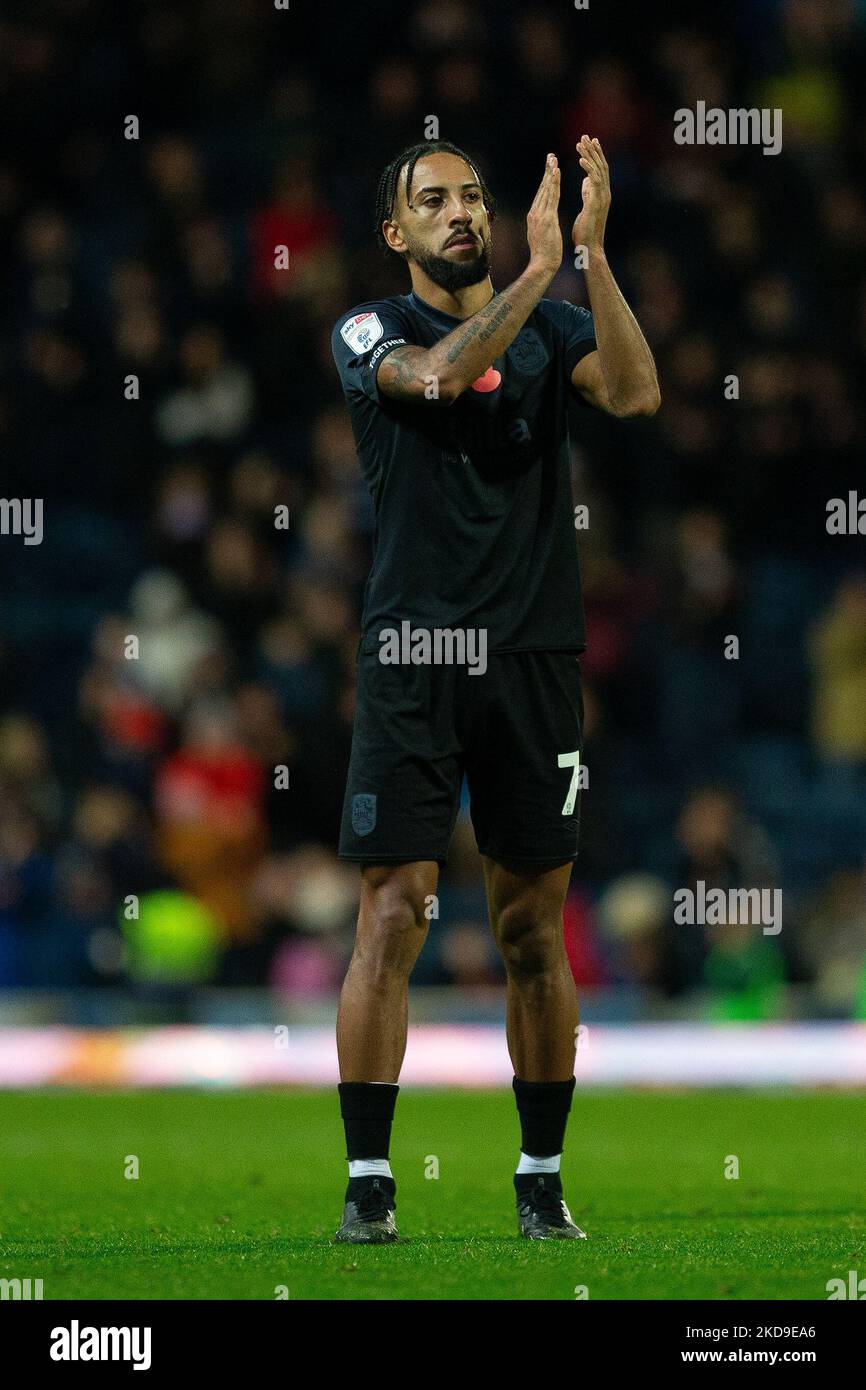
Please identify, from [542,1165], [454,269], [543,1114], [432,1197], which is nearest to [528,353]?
[454,269]

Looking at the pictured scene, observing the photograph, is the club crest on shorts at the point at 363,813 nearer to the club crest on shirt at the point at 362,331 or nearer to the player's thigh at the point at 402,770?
the player's thigh at the point at 402,770

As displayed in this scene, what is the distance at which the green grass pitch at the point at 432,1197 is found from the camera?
178 inches

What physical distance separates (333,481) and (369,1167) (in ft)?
25.1

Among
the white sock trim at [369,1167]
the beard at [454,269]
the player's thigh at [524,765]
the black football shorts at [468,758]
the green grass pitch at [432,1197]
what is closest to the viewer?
the green grass pitch at [432,1197]

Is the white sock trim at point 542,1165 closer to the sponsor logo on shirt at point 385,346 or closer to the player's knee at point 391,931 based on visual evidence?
the player's knee at point 391,931

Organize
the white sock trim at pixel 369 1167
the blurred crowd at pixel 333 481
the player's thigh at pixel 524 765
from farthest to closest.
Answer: the blurred crowd at pixel 333 481, the player's thigh at pixel 524 765, the white sock trim at pixel 369 1167

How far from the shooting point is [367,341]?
544cm

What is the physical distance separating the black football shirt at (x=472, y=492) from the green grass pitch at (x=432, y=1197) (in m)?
1.42

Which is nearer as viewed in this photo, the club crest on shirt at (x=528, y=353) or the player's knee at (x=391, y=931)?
the player's knee at (x=391, y=931)

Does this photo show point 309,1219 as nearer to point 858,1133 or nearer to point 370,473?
point 370,473

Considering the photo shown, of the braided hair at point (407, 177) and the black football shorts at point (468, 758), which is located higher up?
the braided hair at point (407, 177)

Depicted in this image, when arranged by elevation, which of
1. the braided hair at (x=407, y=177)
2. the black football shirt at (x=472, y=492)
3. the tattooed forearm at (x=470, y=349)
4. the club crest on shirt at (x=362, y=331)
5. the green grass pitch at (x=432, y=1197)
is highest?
the braided hair at (x=407, y=177)

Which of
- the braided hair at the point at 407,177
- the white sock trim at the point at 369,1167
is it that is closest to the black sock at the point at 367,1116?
the white sock trim at the point at 369,1167

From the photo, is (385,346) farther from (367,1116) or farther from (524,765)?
(367,1116)
